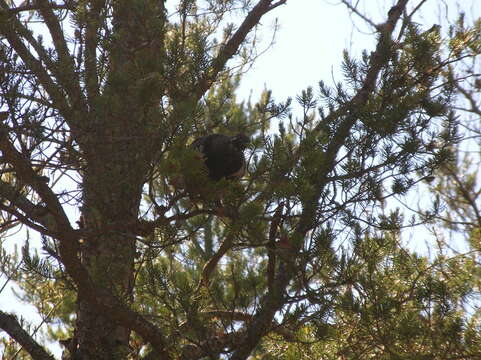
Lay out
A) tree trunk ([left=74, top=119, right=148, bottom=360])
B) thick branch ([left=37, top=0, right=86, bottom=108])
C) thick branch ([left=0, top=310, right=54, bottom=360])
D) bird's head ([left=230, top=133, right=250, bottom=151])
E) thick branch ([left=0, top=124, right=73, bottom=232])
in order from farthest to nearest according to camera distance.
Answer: bird's head ([left=230, top=133, right=250, bottom=151]), tree trunk ([left=74, top=119, right=148, bottom=360]), thick branch ([left=0, top=310, right=54, bottom=360]), thick branch ([left=37, top=0, right=86, bottom=108]), thick branch ([left=0, top=124, right=73, bottom=232])

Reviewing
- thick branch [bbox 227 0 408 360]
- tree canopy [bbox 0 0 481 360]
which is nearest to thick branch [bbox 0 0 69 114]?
tree canopy [bbox 0 0 481 360]

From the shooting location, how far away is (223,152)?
377cm

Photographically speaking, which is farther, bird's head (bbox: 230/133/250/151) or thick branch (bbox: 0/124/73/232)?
bird's head (bbox: 230/133/250/151)

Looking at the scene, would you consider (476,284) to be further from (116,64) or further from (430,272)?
(116,64)

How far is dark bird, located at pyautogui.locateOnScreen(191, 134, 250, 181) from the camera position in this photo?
12.2 feet

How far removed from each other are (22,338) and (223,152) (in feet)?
5.40

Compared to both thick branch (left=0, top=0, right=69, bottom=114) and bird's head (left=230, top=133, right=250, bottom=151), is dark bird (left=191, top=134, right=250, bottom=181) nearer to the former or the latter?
bird's head (left=230, top=133, right=250, bottom=151)

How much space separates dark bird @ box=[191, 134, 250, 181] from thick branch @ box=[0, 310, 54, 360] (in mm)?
1462

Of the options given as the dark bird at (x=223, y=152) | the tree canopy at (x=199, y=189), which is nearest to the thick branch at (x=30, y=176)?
the tree canopy at (x=199, y=189)

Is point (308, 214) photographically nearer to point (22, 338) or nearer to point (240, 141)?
point (240, 141)

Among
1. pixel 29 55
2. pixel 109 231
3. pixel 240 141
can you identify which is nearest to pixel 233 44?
pixel 240 141

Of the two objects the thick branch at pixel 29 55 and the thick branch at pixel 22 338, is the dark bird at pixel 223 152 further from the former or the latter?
the thick branch at pixel 22 338

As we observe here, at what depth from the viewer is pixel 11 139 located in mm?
2367

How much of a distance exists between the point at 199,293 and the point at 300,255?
589 mm
